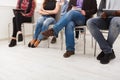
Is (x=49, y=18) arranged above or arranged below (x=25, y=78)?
above

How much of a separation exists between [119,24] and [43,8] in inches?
65.1

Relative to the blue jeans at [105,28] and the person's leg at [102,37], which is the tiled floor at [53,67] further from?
the blue jeans at [105,28]

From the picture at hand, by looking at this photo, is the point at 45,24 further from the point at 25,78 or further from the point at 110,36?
the point at 25,78

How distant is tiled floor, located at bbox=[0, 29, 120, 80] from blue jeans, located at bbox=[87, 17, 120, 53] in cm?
22

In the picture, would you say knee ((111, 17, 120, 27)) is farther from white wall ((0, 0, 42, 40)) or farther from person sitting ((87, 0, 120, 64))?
white wall ((0, 0, 42, 40))

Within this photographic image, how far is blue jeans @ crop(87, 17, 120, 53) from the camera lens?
2295mm

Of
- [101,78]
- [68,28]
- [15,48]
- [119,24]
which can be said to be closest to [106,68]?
[101,78]

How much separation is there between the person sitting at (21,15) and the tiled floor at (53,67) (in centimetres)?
59

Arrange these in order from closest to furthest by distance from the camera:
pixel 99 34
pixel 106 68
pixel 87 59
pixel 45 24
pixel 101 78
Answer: pixel 101 78
pixel 106 68
pixel 99 34
pixel 87 59
pixel 45 24

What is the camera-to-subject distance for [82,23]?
2738 mm

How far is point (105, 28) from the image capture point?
8.21ft

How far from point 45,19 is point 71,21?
804 mm

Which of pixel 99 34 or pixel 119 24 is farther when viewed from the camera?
pixel 99 34

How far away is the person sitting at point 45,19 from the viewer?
10.6ft
